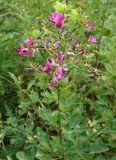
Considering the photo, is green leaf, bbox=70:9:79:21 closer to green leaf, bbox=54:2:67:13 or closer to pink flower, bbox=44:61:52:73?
green leaf, bbox=54:2:67:13

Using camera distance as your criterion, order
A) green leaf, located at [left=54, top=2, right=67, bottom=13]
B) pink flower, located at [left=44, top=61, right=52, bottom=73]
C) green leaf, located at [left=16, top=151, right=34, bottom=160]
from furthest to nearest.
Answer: green leaf, located at [left=16, top=151, right=34, bottom=160]
pink flower, located at [left=44, top=61, right=52, bottom=73]
green leaf, located at [left=54, top=2, right=67, bottom=13]

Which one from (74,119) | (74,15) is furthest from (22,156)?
(74,15)

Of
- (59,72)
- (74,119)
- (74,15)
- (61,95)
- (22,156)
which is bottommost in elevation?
(22,156)

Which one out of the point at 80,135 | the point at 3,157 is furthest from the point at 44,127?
the point at 80,135

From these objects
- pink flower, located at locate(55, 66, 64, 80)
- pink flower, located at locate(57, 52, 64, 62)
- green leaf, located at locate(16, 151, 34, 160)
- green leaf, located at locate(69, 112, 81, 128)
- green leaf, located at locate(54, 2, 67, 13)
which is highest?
green leaf, located at locate(54, 2, 67, 13)

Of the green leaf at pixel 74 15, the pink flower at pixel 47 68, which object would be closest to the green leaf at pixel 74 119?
the pink flower at pixel 47 68

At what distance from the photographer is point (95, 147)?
1.99m

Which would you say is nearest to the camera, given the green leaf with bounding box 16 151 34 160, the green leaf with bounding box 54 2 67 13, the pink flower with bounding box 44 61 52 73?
the green leaf with bounding box 54 2 67 13

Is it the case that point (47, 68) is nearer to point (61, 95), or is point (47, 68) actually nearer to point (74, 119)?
point (61, 95)

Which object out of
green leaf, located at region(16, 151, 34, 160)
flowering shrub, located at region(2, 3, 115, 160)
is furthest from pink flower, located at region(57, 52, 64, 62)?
green leaf, located at region(16, 151, 34, 160)

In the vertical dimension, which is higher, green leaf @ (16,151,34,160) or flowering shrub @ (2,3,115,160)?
flowering shrub @ (2,3,115,160)

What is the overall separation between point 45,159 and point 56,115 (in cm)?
22

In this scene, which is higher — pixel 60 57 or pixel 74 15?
pixel 74 15

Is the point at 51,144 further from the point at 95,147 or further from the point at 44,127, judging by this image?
the point at 44,127
